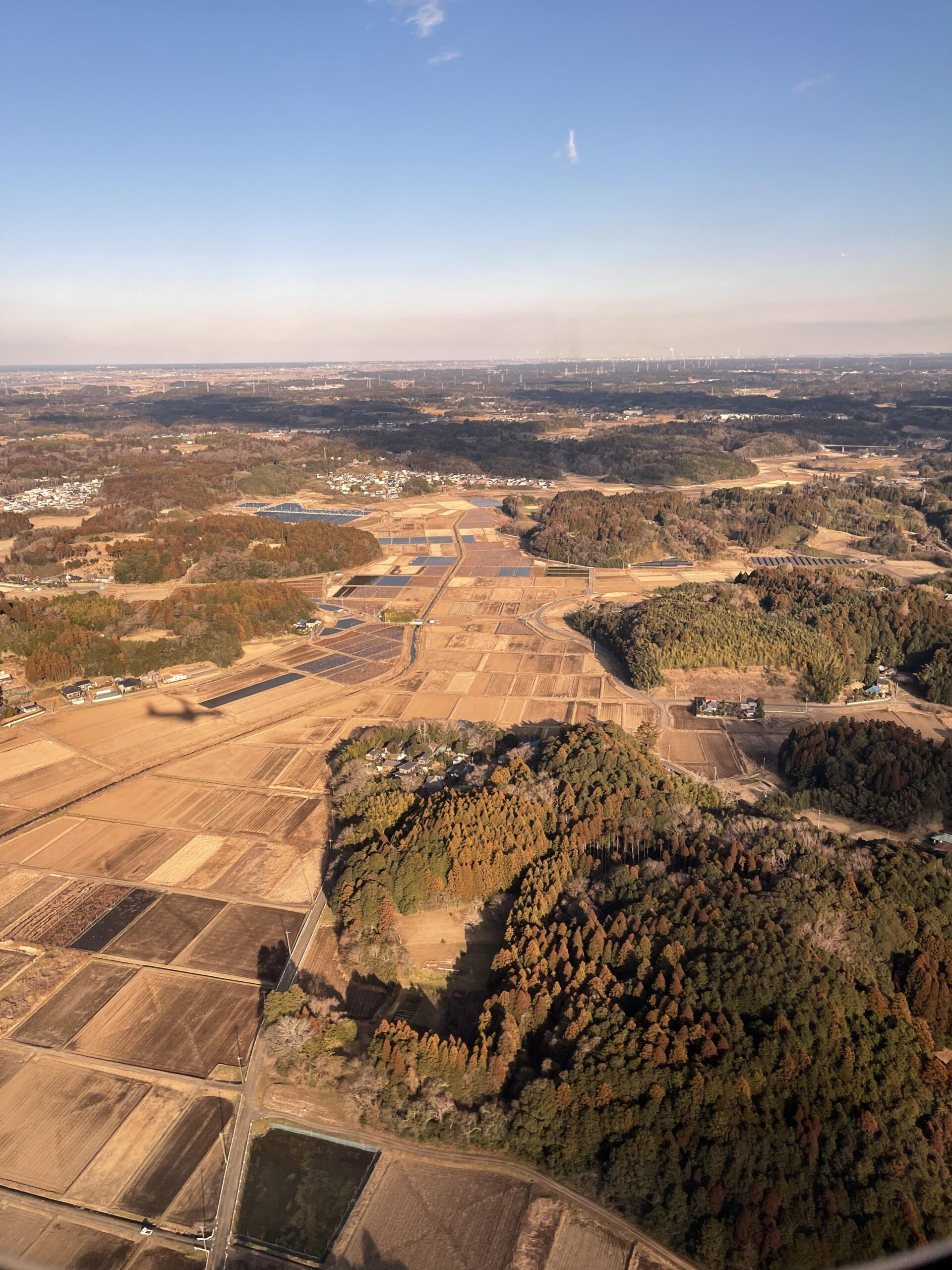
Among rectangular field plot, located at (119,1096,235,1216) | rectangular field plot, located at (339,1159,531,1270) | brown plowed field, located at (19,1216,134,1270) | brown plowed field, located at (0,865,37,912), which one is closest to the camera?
rectangular field plot, located at (339,1159,531,1270)

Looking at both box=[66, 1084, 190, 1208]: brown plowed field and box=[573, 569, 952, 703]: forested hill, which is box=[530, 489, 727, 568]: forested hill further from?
box=[66, 1084, 190, 1208]: brown plowed field

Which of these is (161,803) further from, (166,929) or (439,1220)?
(439,1220)

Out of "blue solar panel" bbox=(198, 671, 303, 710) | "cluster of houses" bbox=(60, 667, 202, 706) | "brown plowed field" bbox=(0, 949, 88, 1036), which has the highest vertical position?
"cluster of houses" bbox=(60, 667, 202, 706)

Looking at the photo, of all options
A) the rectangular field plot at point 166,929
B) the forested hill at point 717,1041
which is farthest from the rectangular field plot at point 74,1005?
the forested hill at point 717,1041

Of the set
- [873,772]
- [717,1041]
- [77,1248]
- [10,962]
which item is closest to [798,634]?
[873,772]

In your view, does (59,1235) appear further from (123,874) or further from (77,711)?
(77,711)

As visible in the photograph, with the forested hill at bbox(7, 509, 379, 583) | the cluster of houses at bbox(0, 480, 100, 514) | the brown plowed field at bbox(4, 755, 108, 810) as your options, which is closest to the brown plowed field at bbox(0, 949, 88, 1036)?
the brown plowed field at bbox(4, 755, 108, 810)

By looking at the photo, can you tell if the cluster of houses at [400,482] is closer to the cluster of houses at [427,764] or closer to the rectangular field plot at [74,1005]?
the cluster of houses at [427,764]
